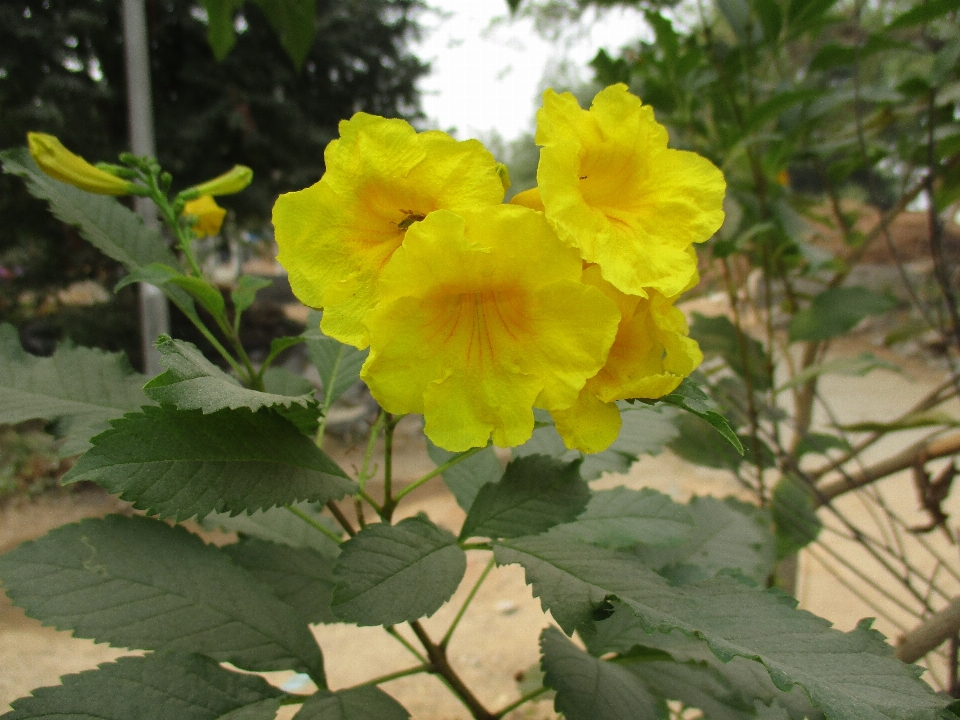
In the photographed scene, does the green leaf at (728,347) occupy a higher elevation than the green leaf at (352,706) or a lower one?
higher

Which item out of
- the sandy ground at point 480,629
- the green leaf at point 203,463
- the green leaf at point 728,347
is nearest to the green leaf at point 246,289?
the green leaf at point 203,463

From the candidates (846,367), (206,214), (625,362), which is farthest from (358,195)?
(846,367)

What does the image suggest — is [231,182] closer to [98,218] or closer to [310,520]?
[98,218]

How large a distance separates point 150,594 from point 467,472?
34 cm

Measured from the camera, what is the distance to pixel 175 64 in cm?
538

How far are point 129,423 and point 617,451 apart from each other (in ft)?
1.57

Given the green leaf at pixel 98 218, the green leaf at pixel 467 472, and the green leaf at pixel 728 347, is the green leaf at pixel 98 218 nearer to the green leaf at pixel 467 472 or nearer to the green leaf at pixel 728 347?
the green leaf at pixel 467 472

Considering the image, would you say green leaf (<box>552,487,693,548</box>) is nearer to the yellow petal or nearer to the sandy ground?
the yellow petal

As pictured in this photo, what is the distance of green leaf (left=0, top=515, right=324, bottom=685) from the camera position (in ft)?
1.59

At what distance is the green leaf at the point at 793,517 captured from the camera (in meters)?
1.09

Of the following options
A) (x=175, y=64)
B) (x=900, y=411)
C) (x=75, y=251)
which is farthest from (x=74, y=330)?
(x=900, y=411)

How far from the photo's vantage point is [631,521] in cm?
65

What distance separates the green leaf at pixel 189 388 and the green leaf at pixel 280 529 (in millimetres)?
A: 300

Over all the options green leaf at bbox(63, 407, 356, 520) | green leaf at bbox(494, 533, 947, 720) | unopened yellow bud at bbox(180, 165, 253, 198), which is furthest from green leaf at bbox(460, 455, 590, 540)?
unopened yellow bud at bbox(180, 165, 253, 198)
